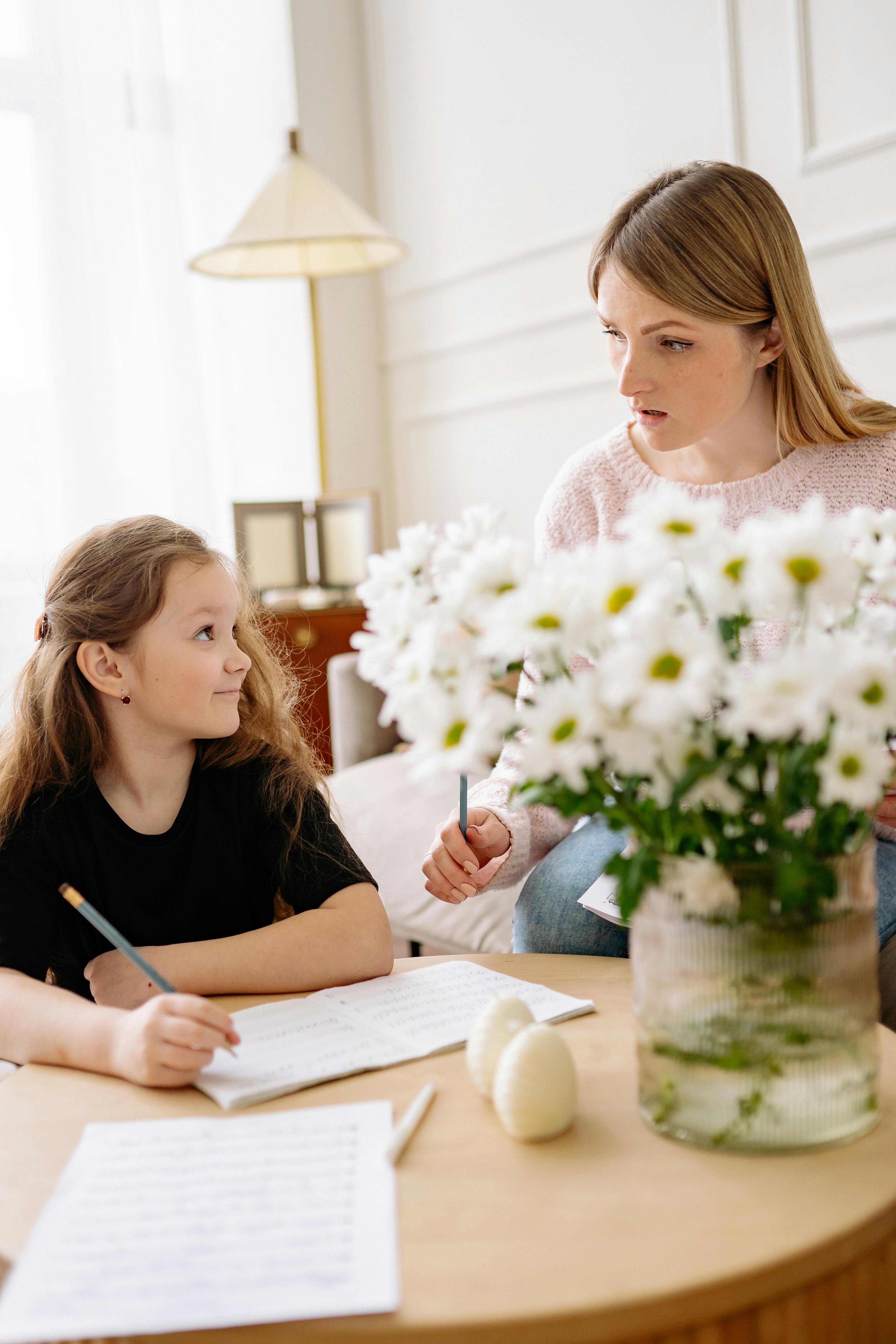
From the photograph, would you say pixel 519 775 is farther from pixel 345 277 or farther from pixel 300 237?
pixel 345 277

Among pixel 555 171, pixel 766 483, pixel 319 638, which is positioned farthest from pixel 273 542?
pixel 766 483

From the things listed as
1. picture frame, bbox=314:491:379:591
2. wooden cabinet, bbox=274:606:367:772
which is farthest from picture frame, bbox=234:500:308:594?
wooden cabinet, bbox=274:606:367:772

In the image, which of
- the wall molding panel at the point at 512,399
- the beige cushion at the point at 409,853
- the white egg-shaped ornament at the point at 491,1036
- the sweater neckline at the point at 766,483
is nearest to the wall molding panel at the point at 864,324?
the wall molding panel at the point at 512,399

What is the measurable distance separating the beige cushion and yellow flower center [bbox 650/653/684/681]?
4.01 feet

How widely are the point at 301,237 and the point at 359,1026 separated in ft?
7.39

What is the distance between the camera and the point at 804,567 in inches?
24.3

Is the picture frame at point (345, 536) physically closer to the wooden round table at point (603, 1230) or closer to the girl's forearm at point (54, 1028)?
the girl's forearm at point (54, 1028)

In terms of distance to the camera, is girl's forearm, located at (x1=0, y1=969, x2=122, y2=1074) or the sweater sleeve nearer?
girl's forearm, located at (x1=0, y1=969, x2=122, y2=1074)

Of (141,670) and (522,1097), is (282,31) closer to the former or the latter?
(141,670)

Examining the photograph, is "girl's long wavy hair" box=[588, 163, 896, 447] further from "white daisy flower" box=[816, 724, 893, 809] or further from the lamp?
the lamp

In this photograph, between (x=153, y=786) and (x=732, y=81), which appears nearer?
(x=153, y=786)

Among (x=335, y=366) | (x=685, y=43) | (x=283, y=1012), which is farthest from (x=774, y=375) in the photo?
(x=335, y=366)

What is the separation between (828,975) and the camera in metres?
0.69

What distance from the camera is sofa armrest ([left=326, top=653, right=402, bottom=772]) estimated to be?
260 cm
